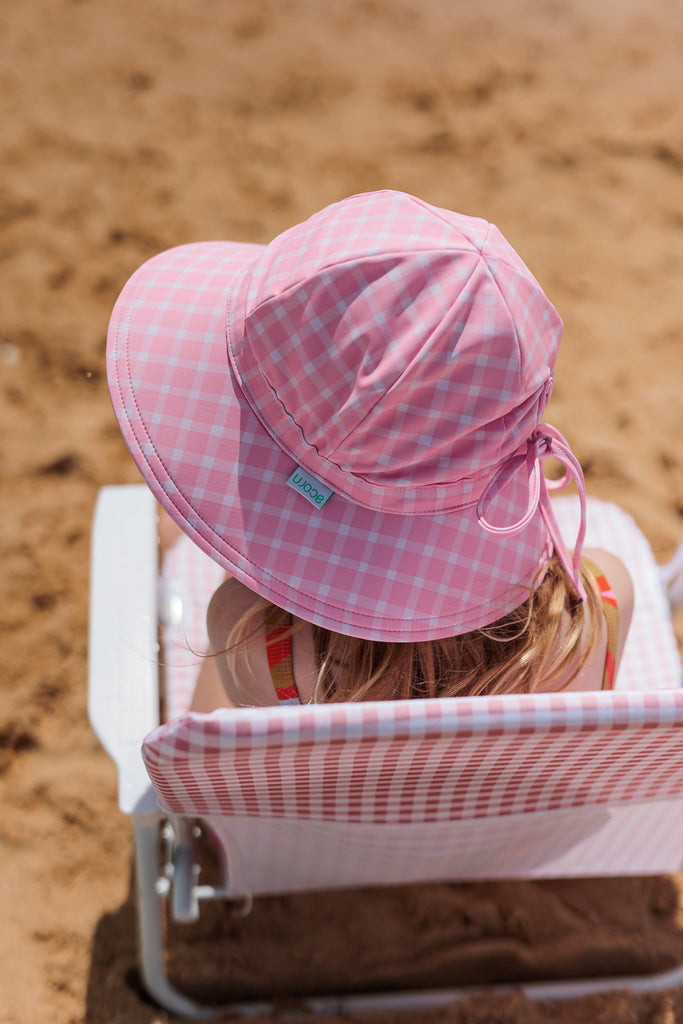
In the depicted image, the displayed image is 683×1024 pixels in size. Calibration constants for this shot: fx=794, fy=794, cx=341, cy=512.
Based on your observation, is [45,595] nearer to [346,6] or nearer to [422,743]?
[422,743]

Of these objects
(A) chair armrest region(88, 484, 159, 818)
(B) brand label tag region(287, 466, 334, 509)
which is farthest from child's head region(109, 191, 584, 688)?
(A) chair armrest region(88, 484, 159, 818)

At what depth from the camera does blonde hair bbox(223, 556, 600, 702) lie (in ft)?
2.81

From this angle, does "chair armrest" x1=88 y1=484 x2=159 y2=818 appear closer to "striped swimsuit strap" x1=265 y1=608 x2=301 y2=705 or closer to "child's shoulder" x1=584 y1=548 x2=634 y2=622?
"striped swimsuit strap" x1=265 y1=608 x2=301 y2=705

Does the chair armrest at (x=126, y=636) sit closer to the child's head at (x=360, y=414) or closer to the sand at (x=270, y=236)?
the child's head at (x=360, y=414)

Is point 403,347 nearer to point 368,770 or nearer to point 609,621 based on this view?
point 368,770

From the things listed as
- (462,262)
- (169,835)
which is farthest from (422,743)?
(169,835)

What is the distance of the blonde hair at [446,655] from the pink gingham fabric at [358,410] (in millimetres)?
54

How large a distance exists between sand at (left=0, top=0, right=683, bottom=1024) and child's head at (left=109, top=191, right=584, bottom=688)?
95 cm

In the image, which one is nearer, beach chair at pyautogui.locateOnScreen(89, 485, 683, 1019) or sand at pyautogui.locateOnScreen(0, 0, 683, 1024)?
beach chair at pyautogui.locateOnScreen(89, 485, 683, 1019)

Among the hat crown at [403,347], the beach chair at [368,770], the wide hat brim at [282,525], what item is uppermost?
the hat crown at [403,347]

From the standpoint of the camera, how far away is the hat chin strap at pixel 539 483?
0.79 m

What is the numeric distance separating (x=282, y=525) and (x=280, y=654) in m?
0.18

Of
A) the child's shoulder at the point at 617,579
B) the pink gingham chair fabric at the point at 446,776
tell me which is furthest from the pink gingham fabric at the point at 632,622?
the child's shoulder at the point at 617,579

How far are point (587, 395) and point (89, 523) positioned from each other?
52.1 inches
